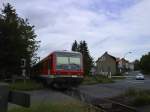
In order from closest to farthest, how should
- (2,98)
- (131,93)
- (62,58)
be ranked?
(2,98) < (131,93) < (62,58)

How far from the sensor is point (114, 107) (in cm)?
1672

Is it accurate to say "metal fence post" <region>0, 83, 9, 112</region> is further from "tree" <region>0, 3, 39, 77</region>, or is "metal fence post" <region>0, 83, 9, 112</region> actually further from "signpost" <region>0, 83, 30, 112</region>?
"tree" <region>0, 3, 39, 77</region>

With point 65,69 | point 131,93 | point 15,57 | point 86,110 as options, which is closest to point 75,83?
point 65,69

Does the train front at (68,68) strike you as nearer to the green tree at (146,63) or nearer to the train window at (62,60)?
the train window at (62,60)

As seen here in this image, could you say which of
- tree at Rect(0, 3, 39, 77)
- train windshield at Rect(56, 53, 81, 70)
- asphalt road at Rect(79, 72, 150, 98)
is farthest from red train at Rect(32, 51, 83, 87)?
tree at Rect(0, 3, 39, 77)

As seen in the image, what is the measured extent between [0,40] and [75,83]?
15716 mm

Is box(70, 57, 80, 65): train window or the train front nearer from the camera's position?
the train front

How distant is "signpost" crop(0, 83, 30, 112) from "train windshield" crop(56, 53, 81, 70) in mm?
24936

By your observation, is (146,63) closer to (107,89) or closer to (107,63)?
(107,63)

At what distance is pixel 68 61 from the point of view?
30.9m

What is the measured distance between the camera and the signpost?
16.8 ft

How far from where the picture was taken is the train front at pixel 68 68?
3041 cm

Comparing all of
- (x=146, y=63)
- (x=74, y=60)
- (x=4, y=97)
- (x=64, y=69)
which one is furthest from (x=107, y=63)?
(x=4, y=97)

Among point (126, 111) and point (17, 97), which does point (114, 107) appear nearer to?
point (126, 111)
